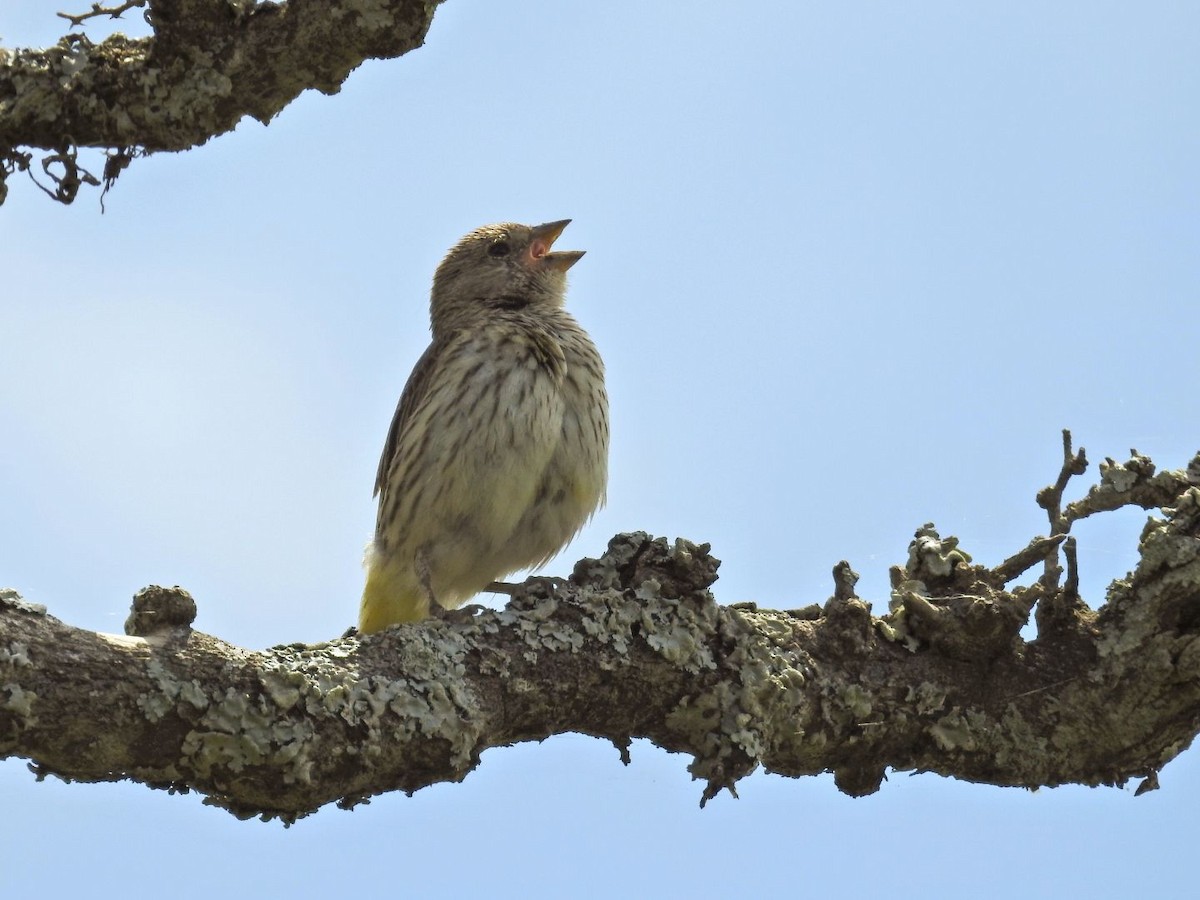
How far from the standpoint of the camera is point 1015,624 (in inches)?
191

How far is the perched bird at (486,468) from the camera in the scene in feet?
21.1

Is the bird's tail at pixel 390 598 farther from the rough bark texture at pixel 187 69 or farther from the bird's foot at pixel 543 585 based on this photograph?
A: the rough bark texture at pixel 187 69

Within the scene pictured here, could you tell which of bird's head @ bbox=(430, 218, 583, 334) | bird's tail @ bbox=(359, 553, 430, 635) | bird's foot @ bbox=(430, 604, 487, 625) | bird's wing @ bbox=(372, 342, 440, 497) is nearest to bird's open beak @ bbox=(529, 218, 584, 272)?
bird's head @ bbox=(430, 218, 583, 334)

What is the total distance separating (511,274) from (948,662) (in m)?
3.99

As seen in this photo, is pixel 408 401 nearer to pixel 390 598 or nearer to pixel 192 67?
pixel 390 598

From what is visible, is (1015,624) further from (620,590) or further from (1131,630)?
(620,590)

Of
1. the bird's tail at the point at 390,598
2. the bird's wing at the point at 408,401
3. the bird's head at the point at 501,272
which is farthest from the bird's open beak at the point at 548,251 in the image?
the bird's tail at the point at 390,598

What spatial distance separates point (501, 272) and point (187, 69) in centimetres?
368

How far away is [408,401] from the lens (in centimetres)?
730

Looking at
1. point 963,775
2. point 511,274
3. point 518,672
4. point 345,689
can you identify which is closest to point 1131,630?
point 963,775

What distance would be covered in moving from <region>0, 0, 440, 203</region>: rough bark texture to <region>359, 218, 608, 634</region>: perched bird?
207cm

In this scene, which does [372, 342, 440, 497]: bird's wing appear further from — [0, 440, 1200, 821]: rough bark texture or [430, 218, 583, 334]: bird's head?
[0, 440, 1200, 821]: rough bark texture

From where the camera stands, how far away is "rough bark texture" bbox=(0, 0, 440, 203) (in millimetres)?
4621

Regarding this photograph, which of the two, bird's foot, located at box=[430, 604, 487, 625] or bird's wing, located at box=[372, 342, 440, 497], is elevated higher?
bird's wing, located at box=[372, 342, 440, 497]
